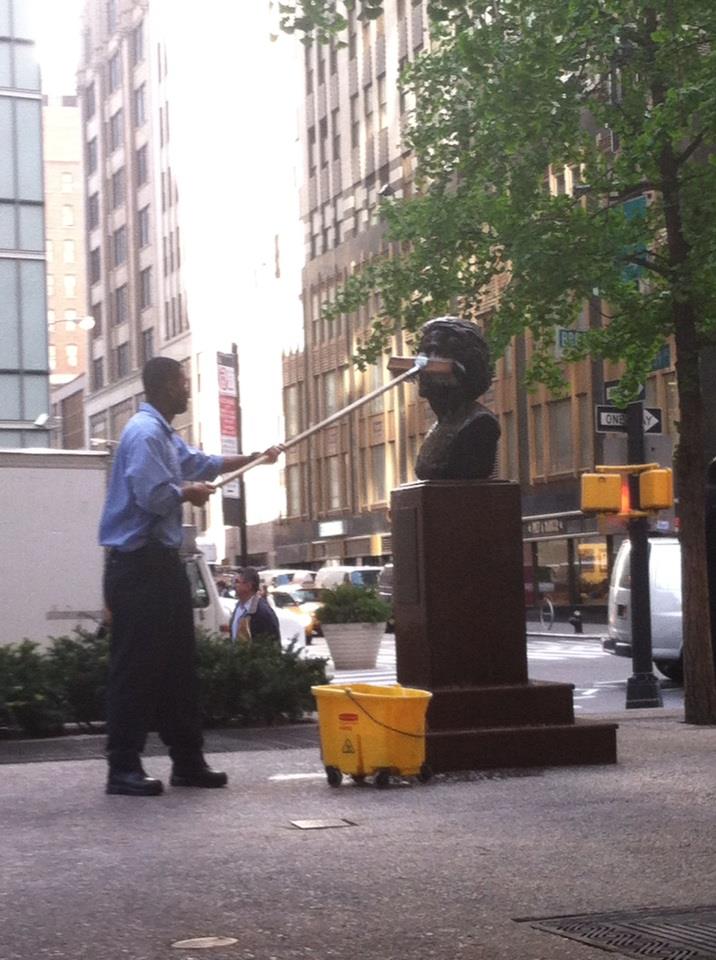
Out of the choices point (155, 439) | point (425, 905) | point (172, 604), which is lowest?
point (425, 905)

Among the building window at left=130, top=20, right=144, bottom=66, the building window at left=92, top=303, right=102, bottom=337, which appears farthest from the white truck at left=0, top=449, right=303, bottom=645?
the building window at left=92, top=303, right=102, bottom=337

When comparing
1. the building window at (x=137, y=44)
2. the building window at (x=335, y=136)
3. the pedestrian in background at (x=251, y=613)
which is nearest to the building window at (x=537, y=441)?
the building window at (x=335, y=136)

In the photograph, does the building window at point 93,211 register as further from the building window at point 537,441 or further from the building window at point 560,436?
the building window at point 560,436

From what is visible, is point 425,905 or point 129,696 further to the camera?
point 129,696

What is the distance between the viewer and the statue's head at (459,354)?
11.3 metres

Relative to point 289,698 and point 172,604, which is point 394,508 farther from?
point 289,698

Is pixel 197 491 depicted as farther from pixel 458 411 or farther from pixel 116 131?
pixel 116 131

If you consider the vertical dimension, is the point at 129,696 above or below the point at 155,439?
below

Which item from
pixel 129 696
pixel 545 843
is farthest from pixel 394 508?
pixel 545 843

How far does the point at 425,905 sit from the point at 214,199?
314 ft

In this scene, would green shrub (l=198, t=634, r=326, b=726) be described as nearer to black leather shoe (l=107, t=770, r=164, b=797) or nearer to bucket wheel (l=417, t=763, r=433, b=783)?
bucket wheel (l=417, t=763, r=433, b=783)

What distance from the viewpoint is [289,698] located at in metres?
15.2

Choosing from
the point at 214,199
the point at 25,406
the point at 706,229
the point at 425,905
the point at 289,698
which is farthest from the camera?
the point at 214,199

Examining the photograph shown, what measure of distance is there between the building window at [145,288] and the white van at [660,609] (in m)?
82.9
